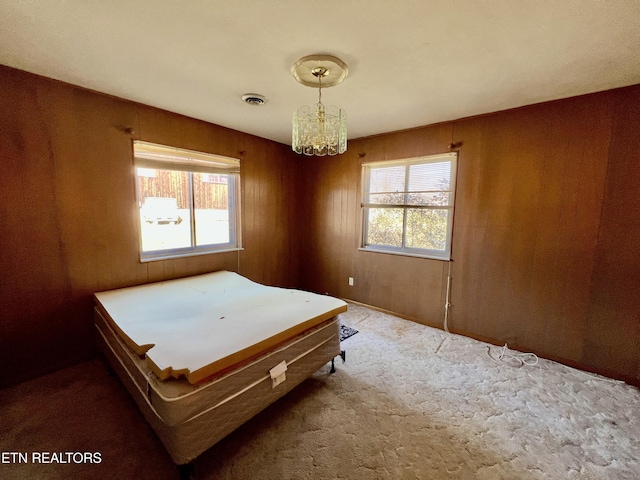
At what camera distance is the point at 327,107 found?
8.02ft

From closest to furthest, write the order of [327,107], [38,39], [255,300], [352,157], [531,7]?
[531,7] < [38,39] < [255,300] < [327,107] < [352,157]

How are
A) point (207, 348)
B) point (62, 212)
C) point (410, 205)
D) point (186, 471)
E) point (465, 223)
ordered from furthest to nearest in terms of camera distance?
1. point (410, 205)
2. point (465, 223)
3. point (62, 212)
4. point (207, 348)
5. point (186, 471)

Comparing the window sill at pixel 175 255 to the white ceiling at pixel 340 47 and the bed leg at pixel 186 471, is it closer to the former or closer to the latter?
the white ceiling at pixel 340 47

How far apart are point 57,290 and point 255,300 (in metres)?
1.64

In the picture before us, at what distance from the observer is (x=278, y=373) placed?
5.27 feet

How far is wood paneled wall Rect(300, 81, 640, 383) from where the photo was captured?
205 centimetres

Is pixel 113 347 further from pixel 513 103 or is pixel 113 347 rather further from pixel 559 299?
pixel 513 103

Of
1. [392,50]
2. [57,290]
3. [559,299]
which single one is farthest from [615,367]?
[57,290]

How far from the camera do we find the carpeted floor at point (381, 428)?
136cm

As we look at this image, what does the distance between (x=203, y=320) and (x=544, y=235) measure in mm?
3062

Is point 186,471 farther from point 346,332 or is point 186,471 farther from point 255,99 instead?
point 255,99

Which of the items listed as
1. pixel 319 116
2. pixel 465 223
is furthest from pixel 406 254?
pixel 319 116

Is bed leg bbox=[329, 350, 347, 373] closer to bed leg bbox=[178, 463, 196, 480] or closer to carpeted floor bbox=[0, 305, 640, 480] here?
carpeted floor bbox=[0, 305, 640, 480]

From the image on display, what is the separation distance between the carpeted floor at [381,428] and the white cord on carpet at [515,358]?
0.28ft
